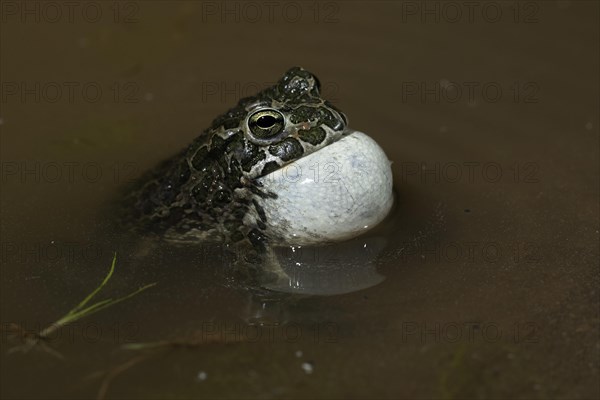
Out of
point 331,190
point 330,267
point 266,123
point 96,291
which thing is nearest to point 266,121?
point 266,123

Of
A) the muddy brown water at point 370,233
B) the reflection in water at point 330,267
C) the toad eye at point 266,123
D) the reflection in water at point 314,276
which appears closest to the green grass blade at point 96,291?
the muddy brown water at point 370,233

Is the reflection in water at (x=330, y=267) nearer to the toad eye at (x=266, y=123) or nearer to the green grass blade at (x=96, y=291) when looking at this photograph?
the toad eye at (x=266, y=123)

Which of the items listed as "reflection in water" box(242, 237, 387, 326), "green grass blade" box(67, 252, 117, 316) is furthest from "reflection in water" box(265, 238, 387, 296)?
"green grass blade" box(67, 252, 117, 316)

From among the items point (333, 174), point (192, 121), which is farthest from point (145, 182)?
point (333, 174)

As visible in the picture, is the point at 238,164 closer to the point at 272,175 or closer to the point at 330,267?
the point at 272,175

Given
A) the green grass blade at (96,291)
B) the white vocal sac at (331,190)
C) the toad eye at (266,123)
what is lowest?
the green grass blade at (96,291)

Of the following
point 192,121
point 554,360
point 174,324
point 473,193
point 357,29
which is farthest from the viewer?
point 357,29

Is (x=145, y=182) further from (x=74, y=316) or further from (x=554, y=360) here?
(x=554, y=360)
